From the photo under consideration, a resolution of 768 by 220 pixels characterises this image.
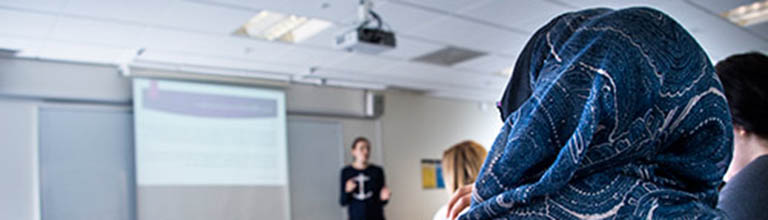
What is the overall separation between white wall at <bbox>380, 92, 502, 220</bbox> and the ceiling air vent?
5.14 ft

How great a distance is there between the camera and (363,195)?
6.06m

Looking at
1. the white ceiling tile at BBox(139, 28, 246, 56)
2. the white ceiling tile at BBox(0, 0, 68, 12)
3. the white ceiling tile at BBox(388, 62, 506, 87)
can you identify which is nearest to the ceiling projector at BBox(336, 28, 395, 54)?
the white ceiling tile at BBox(139, 28, 246, 56)

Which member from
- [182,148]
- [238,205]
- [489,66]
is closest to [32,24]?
[182,148]

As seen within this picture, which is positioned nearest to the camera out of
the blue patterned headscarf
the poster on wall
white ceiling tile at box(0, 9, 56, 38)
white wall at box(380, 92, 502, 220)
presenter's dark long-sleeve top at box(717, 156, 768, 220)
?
the blue patterned headscarf

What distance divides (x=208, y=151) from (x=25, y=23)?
2.04m

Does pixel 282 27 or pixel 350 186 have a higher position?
pixel 282 27

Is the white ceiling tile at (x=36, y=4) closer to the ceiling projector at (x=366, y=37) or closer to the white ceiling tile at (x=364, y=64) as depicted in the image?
the ceiling projector at (x=366, y=37)

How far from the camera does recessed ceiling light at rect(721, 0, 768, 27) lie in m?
5.00

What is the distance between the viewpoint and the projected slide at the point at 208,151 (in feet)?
17.7

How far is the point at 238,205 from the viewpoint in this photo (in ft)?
19.5

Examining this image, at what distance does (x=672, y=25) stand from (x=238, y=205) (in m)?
5.74

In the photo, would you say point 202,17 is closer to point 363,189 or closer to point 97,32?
point 97,32

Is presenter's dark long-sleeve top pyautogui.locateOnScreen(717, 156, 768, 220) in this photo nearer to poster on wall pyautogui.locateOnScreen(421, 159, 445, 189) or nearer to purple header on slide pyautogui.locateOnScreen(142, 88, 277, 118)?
purple header on slide pyautogui.locateOnScreen(142, 88, 277, 118)

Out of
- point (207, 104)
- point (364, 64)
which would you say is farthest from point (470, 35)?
point (207, 104)
